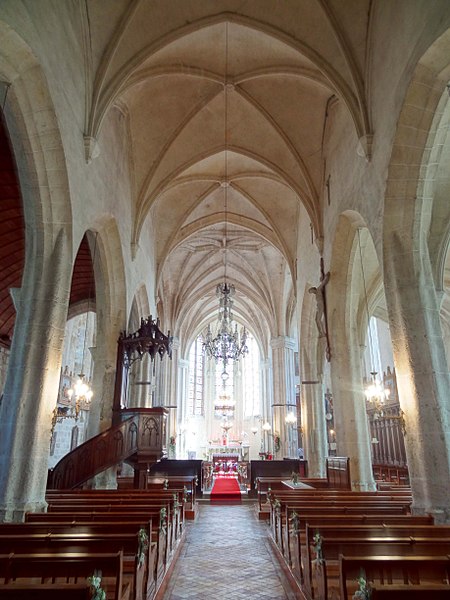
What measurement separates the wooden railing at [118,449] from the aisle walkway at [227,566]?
81.7 inches

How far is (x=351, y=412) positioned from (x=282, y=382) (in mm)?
Answer: 13491

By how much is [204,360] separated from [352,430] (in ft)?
83.6

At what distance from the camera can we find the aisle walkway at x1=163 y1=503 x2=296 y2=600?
200 inches

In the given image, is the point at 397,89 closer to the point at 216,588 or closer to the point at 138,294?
the point at 216,588

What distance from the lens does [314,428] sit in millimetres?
15898

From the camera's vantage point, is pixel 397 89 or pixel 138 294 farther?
pixel 138 294

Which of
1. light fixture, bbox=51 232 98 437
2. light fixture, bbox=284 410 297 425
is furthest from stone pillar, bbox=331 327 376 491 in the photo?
light fixture, bbox=284 410 297 425

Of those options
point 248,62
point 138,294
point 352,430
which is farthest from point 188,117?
point 352,430

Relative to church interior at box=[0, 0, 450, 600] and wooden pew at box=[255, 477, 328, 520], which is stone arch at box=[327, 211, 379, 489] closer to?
church interior at box=[0, 0, 450, 600]

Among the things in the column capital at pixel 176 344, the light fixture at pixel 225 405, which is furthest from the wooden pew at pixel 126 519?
the light fixture at pixel 225 405

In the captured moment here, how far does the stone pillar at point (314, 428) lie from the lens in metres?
15.3

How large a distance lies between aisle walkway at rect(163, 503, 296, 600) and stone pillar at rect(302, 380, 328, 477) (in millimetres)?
5666

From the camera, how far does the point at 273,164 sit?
563 inches

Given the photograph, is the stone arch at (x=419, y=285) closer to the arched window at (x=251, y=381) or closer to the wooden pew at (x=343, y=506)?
the wooden pew at (x=343, y=506)
